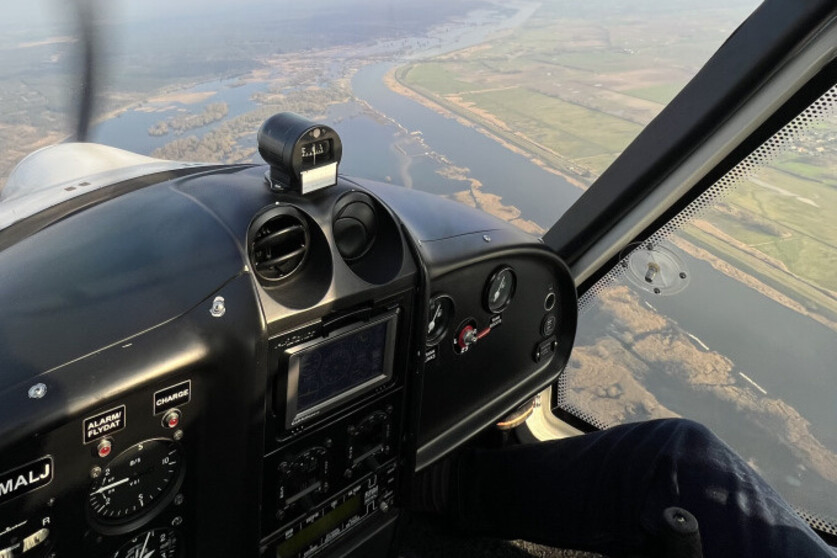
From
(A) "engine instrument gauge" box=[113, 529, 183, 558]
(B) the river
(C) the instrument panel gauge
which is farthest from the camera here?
(B) the river

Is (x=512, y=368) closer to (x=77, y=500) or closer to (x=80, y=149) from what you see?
(x=77, y=500)

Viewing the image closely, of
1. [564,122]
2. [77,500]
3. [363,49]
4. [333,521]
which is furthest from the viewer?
[363,49]

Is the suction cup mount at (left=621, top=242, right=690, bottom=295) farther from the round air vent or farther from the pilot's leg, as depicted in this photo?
the round air vent

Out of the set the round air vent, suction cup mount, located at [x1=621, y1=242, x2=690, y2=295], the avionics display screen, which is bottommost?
suction cup mount, located at [x1=621, y1=242, x2=690, y2=295]

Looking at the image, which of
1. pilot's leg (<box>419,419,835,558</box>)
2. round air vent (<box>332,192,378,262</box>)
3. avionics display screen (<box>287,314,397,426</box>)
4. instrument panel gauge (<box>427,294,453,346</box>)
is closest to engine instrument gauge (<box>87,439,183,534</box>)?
avionics display screen (<box>287,314,397,426</box>)

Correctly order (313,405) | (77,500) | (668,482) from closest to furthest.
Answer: (77,500) → (313,405) → (668,482)

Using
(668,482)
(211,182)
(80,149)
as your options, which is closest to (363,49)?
(80,149)

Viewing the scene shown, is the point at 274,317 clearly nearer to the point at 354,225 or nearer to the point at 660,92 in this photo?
the point at 354,225
